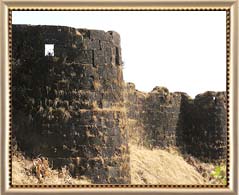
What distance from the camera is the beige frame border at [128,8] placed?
17.9ft

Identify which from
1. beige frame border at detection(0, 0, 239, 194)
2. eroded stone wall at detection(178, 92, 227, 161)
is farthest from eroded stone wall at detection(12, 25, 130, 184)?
eroded stone wall at detection(178, 92, 227, 161)

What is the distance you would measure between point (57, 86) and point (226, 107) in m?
1.24

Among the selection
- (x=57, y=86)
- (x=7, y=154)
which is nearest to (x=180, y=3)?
(x=57, y=86)

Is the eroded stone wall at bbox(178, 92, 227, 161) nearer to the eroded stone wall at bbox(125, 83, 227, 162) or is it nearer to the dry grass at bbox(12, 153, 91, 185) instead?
the eroded stone wall at bbox(125, 83, 227, 162)

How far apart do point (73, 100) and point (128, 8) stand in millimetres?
947

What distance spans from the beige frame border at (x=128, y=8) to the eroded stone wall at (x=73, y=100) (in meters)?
0.13

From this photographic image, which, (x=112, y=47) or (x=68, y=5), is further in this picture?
(x=112, y=47)

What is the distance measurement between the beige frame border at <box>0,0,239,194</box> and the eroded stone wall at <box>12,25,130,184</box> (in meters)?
0.13

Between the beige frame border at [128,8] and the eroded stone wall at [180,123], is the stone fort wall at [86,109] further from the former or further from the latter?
the beige frame border at [128,8]

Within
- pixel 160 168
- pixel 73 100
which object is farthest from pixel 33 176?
pixel 160 168

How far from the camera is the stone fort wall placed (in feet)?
19.0

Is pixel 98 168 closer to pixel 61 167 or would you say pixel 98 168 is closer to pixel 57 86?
pixel 61 167

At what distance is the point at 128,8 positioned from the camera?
5.50 metres

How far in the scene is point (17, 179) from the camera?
5.51 m
